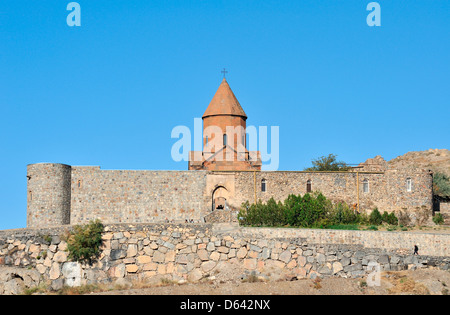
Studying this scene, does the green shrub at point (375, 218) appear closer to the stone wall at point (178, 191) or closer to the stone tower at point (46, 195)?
the stone wall at point (178, 191)

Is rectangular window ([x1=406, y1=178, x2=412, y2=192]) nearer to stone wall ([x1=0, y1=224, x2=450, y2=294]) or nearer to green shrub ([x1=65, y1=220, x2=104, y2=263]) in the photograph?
stone wall ([x1=0, y1=224, x2=450, y2=294])

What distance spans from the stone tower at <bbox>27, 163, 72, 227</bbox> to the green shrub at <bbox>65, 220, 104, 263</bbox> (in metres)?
6.83

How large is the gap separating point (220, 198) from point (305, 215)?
622cm

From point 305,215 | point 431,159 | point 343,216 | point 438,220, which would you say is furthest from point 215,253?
point 431,159

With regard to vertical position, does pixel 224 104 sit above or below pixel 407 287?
above

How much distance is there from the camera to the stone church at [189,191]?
3881cm

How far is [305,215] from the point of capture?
3666 centimetres

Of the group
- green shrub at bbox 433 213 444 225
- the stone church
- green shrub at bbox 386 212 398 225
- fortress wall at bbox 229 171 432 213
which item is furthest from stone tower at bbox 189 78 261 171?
green shrub at bbox 433 213 444 225

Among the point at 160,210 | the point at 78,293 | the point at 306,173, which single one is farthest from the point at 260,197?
the point at 78,293

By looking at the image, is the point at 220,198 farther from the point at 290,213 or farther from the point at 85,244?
the point at 85,244

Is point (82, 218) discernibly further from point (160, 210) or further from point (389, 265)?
point (389, 265)

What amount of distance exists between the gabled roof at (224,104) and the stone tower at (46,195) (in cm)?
1118

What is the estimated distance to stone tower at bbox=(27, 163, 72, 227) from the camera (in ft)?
126

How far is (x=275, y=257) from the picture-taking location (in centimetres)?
3197
